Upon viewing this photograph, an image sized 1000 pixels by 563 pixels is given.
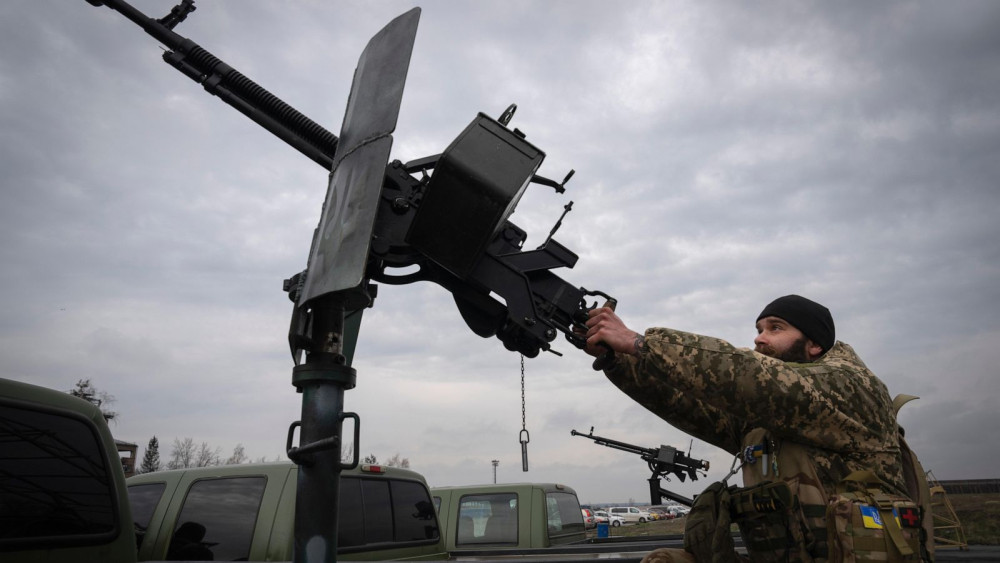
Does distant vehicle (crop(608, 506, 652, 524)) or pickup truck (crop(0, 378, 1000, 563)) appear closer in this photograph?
pickup truck (crop(0, 378, 1000, 563))

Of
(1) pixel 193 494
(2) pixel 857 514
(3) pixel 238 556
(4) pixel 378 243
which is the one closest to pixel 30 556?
(4) pixel 378 243

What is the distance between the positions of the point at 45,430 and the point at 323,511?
1174 mm

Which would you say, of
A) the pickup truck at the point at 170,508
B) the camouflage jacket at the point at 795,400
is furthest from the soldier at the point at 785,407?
A: the pickup truck at the point at 170,508

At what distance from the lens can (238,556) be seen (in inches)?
149

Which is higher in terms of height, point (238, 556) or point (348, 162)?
point (348, 162)

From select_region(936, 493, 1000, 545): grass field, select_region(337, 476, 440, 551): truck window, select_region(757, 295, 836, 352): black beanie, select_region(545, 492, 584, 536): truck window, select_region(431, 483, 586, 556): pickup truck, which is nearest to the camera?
select_region(757, 295, 836, 352): black beanie

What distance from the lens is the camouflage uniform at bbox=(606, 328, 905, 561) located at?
8.15ft

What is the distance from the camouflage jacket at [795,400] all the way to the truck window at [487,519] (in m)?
4.62

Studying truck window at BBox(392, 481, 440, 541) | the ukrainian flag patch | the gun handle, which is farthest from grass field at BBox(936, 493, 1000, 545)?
the gun handle

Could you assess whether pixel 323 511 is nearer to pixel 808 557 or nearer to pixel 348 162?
pixel 348 162

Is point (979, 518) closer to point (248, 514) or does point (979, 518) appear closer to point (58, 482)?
point (248, 514)

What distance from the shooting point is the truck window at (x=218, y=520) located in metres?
3.87

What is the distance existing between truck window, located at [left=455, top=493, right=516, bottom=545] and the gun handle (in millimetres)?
4723

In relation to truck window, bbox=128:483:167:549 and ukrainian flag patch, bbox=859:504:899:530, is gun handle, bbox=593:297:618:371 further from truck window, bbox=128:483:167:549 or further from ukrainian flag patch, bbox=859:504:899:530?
truck window, bbox=128:483:167:549
